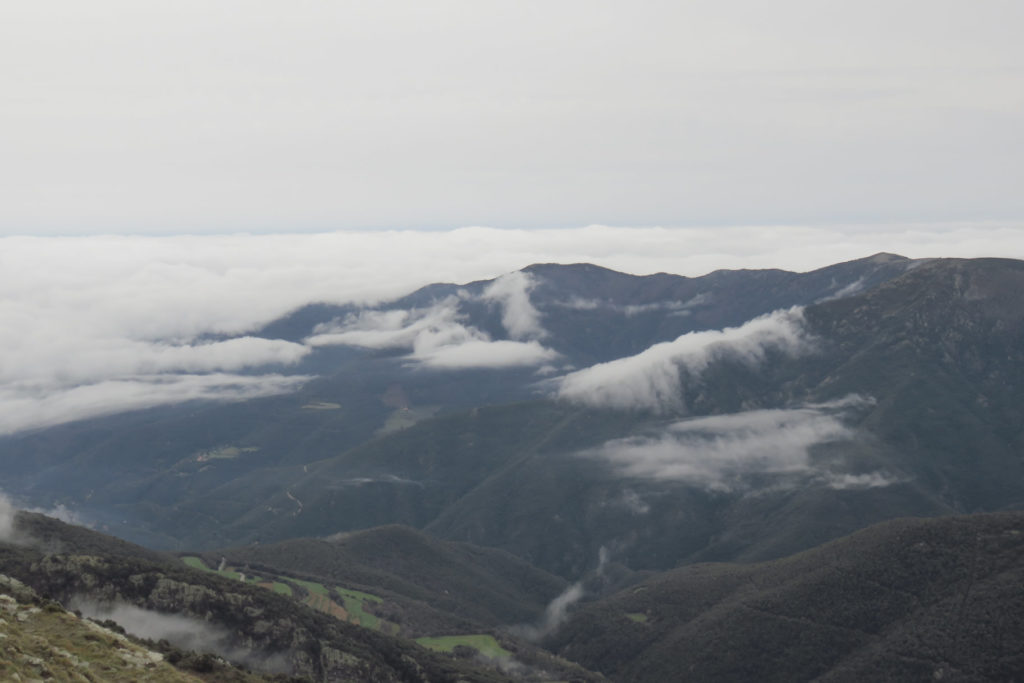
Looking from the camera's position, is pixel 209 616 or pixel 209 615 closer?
pixel 209 616

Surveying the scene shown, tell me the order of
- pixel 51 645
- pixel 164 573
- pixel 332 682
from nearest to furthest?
pixel 51 645 < pixel 332 682 < pixel 164 573

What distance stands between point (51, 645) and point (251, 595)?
12452cm

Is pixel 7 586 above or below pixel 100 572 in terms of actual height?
above

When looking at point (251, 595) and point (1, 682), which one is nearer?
point (1, 682)

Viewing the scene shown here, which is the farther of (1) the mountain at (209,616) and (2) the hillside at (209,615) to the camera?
(2) the hillside at (209,615)

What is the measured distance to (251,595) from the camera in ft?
596

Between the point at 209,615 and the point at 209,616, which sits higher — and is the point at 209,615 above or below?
above

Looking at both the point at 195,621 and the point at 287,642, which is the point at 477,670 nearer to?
the point at 287,642

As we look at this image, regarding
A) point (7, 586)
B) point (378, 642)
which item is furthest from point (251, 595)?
point (7, 586)

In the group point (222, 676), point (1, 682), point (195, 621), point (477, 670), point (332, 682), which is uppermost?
point (1, 682)

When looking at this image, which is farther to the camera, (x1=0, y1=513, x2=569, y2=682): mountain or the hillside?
the hillside

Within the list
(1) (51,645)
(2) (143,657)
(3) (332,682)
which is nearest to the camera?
(1) (51,645)

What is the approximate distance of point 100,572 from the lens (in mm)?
163375

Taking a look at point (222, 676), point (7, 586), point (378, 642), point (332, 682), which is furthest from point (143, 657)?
point (378, 642)
